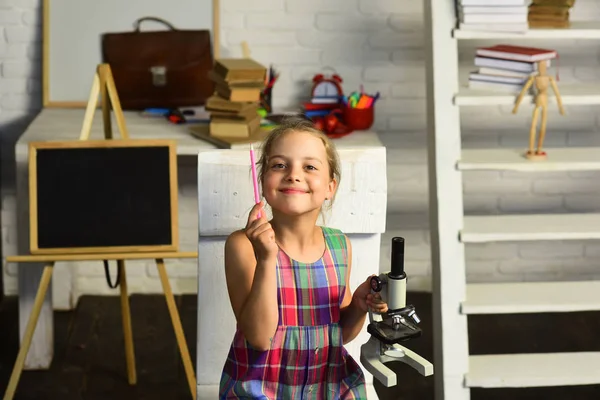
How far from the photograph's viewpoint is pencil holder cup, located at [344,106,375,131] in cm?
408

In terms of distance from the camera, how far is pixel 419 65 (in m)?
4.39

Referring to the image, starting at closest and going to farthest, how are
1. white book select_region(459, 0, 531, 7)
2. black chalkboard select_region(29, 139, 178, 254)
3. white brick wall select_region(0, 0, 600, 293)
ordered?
white book select_region(459, 0, 531, 7) → black chalkboard select_region(29, 139, 178, 254) → white brick wall select_region(0, 0, 600, 293)

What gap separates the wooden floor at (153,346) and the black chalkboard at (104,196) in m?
0.60

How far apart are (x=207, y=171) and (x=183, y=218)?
190 cm

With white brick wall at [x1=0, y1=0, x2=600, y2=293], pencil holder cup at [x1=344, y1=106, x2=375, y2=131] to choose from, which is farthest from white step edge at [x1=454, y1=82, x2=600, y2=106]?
white brick wall at [x1=0, y1=0, x2=600, y2=293]

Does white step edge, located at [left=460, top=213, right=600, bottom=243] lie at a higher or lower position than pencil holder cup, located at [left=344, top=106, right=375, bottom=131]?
lower

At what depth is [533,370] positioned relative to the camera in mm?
3416

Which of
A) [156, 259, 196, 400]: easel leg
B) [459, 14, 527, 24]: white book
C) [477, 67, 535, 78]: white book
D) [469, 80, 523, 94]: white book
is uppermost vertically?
[459, 14, 527, 24]: white book

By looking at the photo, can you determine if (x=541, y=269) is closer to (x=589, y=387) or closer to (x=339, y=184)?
(x=589, y=387)

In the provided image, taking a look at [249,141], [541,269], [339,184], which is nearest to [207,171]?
[339,184]

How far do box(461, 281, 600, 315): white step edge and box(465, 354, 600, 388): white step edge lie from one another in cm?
16

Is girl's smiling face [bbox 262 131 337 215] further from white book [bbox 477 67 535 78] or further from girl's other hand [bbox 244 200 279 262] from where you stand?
white book [bbox 477 67 535 78]

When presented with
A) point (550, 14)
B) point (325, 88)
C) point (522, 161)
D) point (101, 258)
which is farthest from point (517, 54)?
point (101, 258)

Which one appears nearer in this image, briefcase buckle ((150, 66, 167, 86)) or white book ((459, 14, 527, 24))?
white book ((459, 14, 527, 24))
